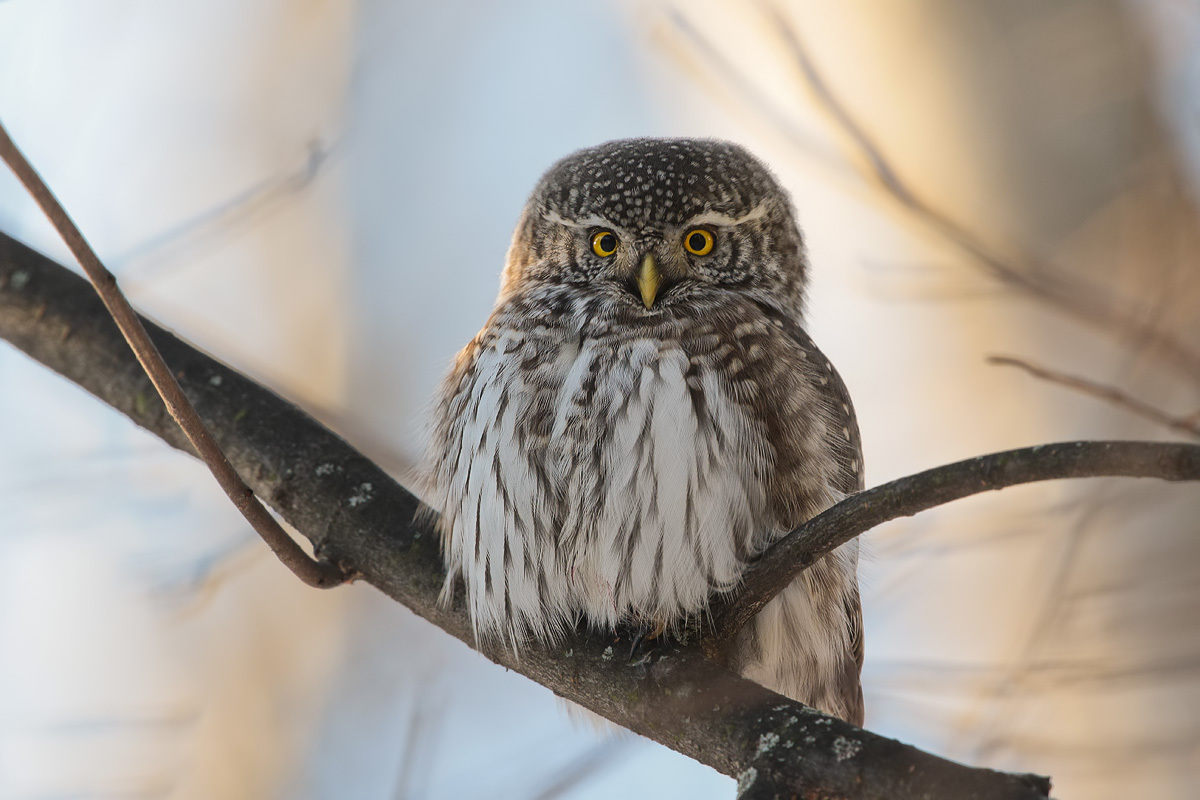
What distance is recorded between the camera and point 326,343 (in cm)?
789

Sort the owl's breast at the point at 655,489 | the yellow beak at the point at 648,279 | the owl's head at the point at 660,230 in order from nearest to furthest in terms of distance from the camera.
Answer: the owl's breast at the point at 655,489 < the yellow beak at the point at 648,279 < the owl's head at the point at 660,230

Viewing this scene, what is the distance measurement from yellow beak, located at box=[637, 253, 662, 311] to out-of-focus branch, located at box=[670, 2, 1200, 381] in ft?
2.56

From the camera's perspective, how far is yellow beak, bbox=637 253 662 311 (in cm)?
359

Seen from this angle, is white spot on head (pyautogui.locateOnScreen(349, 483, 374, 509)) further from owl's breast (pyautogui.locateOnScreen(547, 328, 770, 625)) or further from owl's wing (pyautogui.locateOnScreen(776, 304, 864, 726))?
owl's wing (pyautogui.locateOnScreen(776, 304, 864, 726))

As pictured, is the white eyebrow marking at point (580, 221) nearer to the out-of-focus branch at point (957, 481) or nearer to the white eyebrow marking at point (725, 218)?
the white eyebrow marking at point (725, 218)

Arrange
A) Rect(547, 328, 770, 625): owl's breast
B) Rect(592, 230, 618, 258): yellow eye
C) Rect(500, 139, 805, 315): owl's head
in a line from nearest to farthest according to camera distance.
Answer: Rect(547, 328, 770, 625): owl's breast, Rect(500, 139, 805, 315): owl's head, Rect(592, 230, 618, 258): yellow eye

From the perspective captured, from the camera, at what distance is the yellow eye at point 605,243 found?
393 centimetres

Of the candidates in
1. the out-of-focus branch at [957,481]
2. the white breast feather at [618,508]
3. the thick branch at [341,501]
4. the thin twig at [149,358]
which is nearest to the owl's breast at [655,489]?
the white breast feather at [618,508]

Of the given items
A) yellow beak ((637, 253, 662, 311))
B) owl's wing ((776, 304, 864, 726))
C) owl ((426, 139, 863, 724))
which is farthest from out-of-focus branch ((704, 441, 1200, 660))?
yellow beak ((637, 253, 662, 311))

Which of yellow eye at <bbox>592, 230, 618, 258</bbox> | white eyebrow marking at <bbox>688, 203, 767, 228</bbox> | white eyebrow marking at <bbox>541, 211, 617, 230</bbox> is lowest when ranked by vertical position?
yellow eye at <bbox>592, 230, 618, 258</bbox>

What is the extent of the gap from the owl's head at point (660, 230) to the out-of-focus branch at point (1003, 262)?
74cm

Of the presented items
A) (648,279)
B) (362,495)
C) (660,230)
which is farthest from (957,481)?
(660,230)

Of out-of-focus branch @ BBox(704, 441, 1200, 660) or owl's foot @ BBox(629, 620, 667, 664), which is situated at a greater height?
out-of-focus branch @ BBox(704, 441, 1200, 660)

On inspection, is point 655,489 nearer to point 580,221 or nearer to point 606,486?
point 606,486
